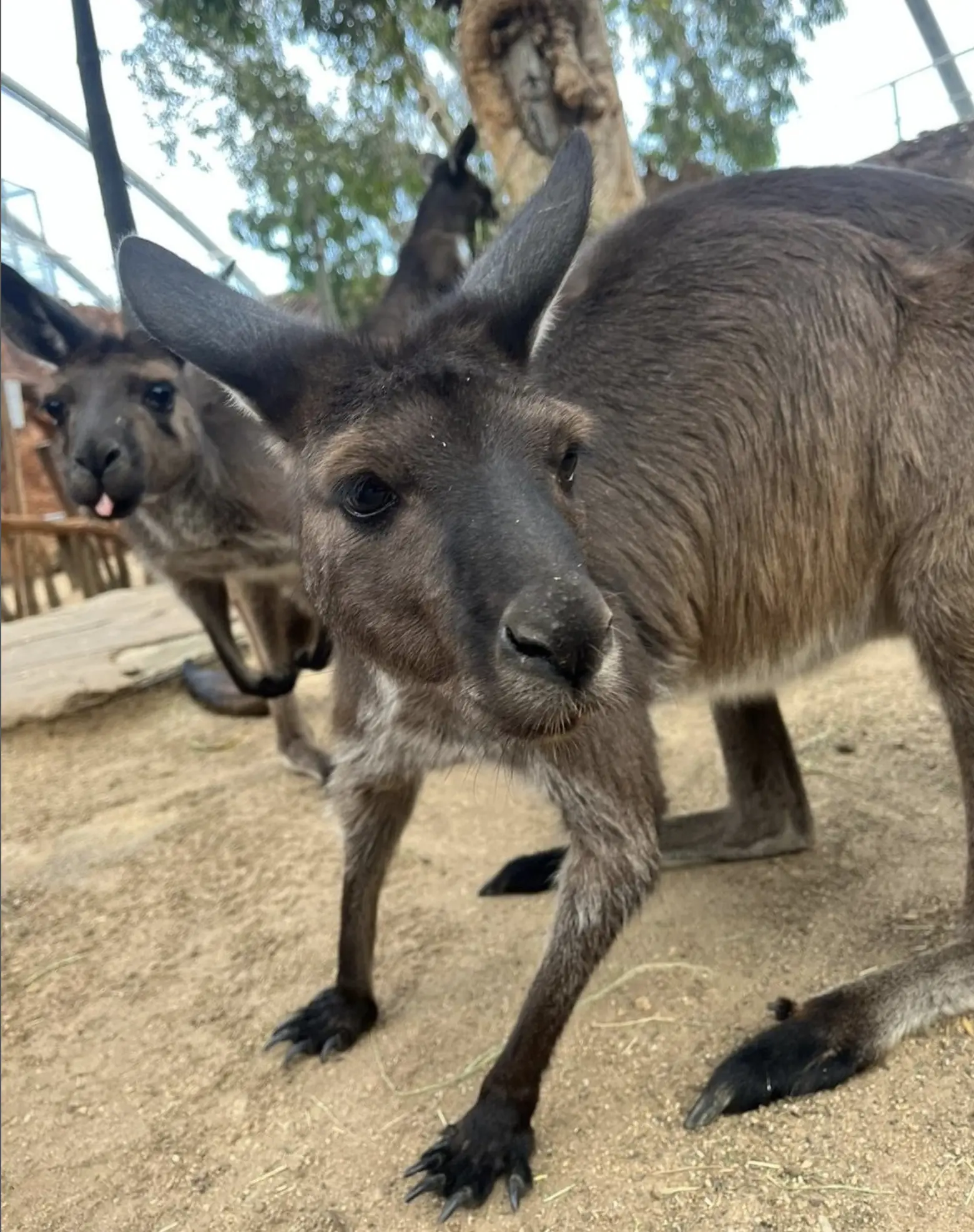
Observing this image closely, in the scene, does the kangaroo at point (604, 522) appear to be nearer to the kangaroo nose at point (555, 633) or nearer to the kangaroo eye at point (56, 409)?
the kangaroo nose at point (555, 633)

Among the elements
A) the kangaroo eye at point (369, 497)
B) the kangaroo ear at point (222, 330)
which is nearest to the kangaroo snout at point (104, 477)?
the kangaroo ear at point (222, 330)

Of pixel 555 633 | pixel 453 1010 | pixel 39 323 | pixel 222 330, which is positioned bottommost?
pixel 453 1010

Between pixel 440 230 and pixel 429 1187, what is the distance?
3366mm

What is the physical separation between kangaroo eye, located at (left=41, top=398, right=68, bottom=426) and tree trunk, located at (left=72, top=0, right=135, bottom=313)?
181 cm

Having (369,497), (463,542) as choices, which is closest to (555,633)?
(463,542)

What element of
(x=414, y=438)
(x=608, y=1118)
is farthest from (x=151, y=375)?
(x=608, y=1118)

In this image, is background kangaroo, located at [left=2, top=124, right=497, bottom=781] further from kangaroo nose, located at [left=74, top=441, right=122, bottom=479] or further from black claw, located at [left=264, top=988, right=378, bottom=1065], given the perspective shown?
black claw, located at [left=264, top=988, right=378, bottom=1065]

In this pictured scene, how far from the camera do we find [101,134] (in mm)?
2176

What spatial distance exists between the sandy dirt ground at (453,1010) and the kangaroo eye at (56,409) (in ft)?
6.01

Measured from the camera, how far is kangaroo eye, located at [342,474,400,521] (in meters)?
2.05

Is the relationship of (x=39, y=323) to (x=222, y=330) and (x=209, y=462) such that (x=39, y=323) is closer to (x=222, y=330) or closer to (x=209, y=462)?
(x=209, y=462)

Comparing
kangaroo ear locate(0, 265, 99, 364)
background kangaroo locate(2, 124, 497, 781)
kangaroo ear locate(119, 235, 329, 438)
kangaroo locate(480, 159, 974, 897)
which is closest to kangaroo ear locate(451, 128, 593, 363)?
kangaroo ear locate(119, 235, 329, 438)

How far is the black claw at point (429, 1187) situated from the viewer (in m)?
2.20

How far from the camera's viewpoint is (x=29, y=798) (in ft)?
17.7
